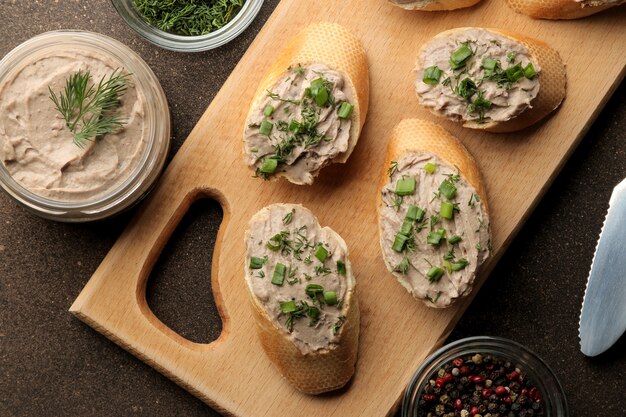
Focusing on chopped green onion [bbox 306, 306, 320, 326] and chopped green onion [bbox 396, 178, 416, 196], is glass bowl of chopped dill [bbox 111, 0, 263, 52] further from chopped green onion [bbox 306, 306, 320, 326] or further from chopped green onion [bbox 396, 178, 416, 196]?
chopped green onion [bbox 306, 306, 320, 326]

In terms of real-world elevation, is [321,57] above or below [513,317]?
above

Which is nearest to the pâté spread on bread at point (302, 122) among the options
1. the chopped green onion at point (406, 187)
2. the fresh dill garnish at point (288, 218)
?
the fresh dill garnish at point (288, 218)

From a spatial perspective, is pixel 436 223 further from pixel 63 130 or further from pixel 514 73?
pixel 63 130

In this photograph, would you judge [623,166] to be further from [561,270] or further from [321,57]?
[321,57]

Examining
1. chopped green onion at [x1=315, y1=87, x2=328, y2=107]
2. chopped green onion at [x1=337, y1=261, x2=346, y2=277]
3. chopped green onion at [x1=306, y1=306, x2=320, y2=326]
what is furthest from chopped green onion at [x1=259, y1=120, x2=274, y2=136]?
chopped green onion at [x1=306, y1=306, x2=320, y2=326]

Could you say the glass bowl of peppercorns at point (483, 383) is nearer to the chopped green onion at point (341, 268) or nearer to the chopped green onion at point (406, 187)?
the chopped green onion at point (341, 268)

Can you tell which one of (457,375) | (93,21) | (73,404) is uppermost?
(93,21)

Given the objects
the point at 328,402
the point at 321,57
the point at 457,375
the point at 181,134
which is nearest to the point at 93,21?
the point at 181,134
